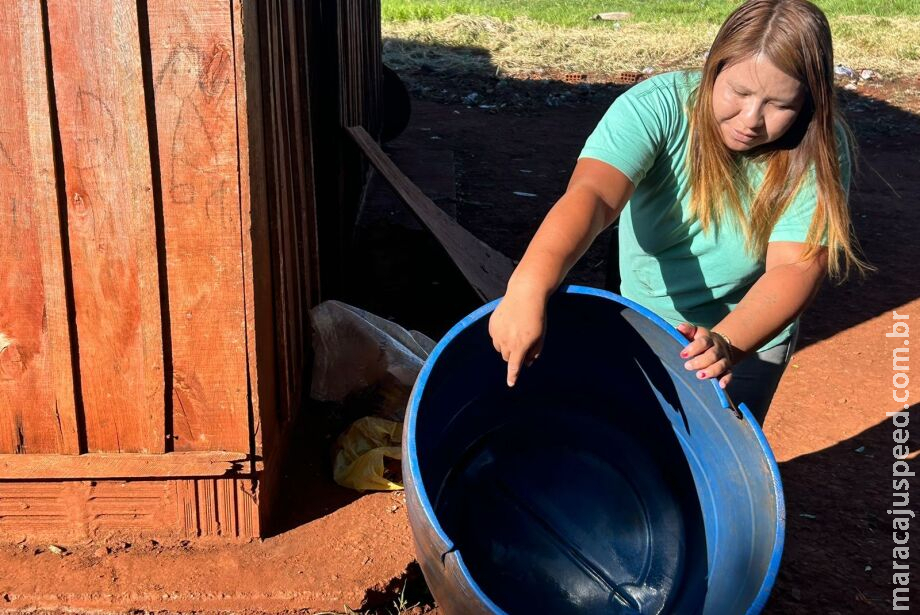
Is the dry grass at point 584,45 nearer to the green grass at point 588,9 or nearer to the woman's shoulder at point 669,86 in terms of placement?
the green grass at point 588,9

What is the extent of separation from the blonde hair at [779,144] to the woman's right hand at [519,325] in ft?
2.14

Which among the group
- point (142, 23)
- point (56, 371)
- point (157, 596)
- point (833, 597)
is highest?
point (142, 23)

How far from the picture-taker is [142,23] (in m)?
2.52

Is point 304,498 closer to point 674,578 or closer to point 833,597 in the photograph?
point 674,578

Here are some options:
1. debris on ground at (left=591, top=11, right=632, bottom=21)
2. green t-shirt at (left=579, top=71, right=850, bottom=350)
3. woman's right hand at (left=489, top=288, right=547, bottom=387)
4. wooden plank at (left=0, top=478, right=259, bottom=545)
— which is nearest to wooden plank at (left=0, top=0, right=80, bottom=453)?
wooden plank at (left=0, top=478, right=259, bottom=545)

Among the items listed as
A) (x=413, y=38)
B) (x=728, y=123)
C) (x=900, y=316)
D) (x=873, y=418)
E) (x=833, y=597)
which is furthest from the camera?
(x=413, y=38)

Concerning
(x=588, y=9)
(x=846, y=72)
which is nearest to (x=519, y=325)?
(x=846, y=72)

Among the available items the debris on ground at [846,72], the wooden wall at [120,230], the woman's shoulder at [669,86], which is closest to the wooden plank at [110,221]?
the wooden wall at [120,230]

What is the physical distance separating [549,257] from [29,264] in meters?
1.58

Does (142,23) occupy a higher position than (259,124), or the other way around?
(142,23)

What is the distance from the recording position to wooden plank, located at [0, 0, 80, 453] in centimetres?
254

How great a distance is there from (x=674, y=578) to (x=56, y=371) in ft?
6.19

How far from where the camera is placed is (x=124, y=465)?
2881 mm

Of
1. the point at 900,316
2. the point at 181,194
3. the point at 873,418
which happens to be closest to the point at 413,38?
the point at 900,316
